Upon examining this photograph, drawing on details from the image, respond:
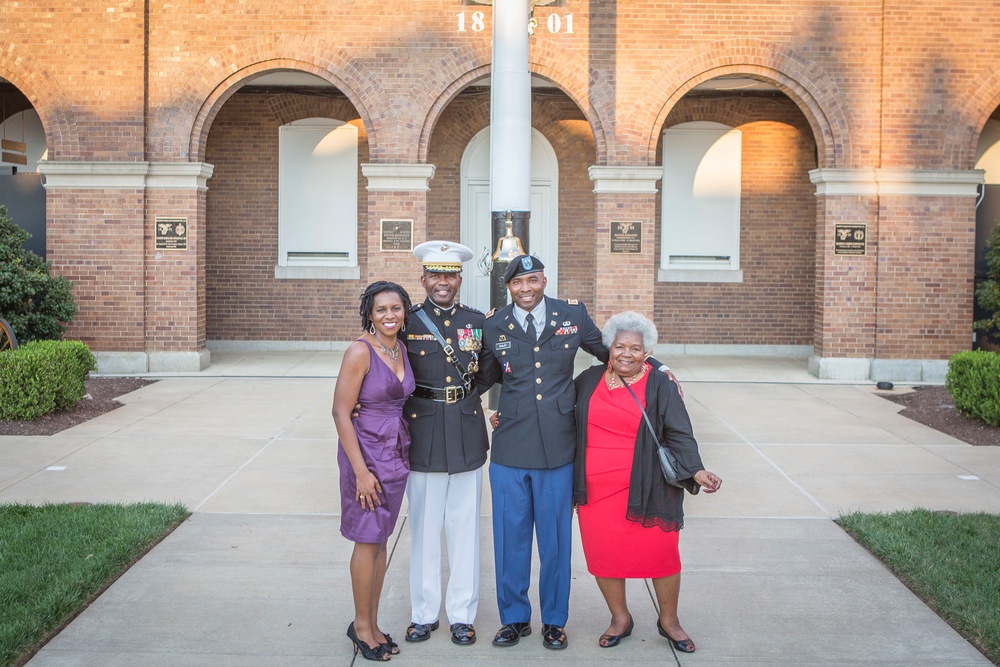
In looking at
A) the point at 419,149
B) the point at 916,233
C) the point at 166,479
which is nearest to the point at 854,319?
the point at 916,233

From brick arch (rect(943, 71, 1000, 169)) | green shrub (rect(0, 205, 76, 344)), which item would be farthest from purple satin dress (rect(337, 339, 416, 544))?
brick arch (rect(943, 71, 1000, 169))

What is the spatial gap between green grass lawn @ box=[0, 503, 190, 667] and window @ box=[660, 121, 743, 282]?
11.4 m

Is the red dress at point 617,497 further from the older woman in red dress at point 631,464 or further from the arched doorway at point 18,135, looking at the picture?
the arched doorway at point 18,135

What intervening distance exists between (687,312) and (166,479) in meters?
10.6

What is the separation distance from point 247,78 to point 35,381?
5841 mm

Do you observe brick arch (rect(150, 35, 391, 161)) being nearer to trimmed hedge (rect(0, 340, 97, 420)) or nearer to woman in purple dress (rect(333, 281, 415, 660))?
trimmed hedge (rect(0, 340, 97, 420))

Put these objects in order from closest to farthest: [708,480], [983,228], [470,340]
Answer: [708,480], [470,340], [983,228]

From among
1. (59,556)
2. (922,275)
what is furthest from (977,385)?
(59,556)

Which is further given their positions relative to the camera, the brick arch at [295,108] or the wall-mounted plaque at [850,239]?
the brick arch at [295,108]

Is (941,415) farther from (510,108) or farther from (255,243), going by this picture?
(255,243)

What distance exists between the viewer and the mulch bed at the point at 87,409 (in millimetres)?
10133

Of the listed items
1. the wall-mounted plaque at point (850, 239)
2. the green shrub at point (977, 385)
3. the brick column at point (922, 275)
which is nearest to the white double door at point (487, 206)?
the wall-mounted plaque at point (850, 239)

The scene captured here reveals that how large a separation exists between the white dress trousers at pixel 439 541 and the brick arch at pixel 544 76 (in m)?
10.0

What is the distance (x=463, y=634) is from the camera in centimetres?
500
